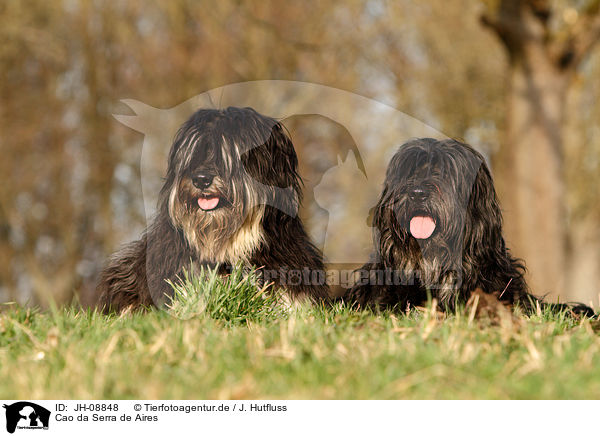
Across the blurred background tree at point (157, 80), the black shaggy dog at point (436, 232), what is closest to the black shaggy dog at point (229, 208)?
the black shaggy dog at point (436, 232)

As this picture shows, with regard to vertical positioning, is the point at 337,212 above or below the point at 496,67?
below

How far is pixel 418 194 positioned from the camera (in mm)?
4176

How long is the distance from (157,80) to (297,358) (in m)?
11.7

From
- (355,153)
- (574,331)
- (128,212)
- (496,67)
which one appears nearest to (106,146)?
(128,212)

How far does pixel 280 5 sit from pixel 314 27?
0.94 meters

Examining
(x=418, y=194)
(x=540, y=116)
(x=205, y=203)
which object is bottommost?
(x=205, y=203)

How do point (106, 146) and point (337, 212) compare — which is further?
point (106, 146)

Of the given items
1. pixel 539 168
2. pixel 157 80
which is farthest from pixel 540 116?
pixel 157 80

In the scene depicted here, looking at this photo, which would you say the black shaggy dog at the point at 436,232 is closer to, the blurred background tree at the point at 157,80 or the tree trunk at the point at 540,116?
the tree trunk at the point at 540,116

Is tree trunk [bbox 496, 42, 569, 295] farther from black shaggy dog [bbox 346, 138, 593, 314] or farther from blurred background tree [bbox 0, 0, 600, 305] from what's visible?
black shaggy dog [bbox 346, 138, 593, 314]

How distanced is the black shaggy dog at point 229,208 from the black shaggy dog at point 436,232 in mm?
550

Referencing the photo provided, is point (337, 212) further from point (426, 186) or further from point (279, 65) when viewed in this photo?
point (279, 65)

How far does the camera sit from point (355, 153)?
5.49 metres

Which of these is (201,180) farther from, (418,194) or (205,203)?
(418,194)
